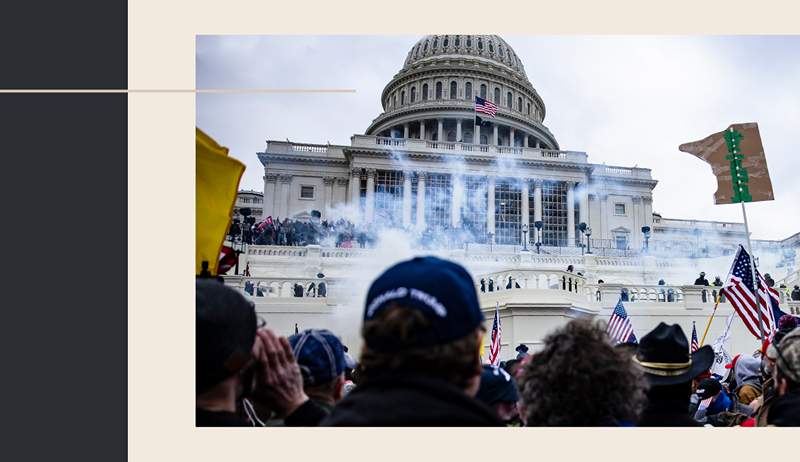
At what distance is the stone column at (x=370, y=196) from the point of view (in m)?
45.1

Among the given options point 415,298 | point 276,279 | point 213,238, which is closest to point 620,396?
point 415,298

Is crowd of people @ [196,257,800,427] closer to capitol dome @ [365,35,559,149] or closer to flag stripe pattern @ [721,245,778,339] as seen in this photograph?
flag stripe pattern @ [721,245,778,339]

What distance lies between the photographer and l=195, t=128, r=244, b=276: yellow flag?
340 centimetres

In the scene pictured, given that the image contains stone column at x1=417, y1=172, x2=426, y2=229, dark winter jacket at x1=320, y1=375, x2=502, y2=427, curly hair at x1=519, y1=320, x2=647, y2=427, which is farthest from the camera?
stone column at x1=417, y1=172, x2=426, y2=229

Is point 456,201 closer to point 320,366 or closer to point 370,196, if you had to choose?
point 370,196

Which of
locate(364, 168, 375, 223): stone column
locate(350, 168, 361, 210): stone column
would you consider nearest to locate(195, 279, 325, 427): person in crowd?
locate(364, 168, 375, 223): stone column

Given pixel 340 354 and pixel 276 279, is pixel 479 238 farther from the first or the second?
pixel 340 354

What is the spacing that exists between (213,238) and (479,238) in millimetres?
39230

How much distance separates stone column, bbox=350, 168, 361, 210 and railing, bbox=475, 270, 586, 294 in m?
29.7

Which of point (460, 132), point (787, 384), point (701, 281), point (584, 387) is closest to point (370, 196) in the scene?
point (460, 132)

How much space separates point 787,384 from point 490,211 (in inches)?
1725

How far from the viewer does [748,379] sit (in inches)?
208

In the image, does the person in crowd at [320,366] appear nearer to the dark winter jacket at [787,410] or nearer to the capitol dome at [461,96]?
the dark winter jacket at [787,410]

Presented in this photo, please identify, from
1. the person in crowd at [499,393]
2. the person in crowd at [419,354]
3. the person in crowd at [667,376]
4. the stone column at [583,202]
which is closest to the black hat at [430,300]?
the person in crowd at [419,354]
